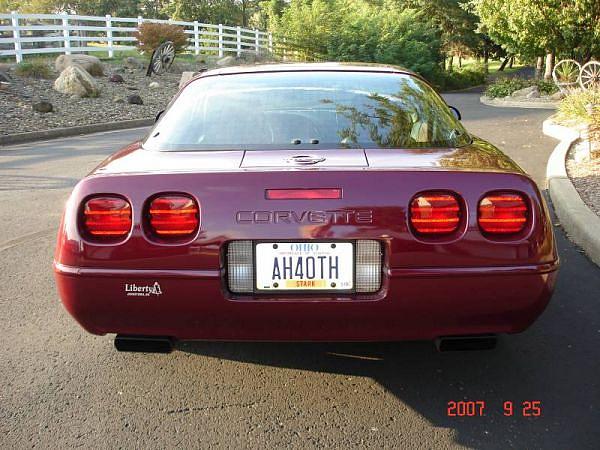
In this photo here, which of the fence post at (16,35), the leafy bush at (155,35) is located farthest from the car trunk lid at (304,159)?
the leafy bush at (155,35)

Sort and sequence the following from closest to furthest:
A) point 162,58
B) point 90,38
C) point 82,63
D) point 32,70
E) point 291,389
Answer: point 291,389 < point 32,70 < point 82,63 < point 162,58 < point 90,38

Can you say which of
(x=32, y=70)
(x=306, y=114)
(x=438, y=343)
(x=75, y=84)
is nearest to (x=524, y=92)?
(x=75, y=84)

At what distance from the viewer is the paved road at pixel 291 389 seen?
2.41 metres

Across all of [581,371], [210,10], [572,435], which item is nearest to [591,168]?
[581,371]

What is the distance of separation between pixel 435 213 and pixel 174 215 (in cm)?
102

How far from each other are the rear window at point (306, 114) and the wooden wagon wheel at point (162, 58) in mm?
18108

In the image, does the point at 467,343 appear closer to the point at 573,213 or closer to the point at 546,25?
the point at 573,213

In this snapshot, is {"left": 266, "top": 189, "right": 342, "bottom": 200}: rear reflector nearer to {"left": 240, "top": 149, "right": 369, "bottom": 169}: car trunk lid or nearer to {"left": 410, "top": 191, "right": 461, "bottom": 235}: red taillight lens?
{"left": 240, "top": 149, "right": 369, "bottom": 169}: car trunk lid

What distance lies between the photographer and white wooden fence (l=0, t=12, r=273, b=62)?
18681 millimetres

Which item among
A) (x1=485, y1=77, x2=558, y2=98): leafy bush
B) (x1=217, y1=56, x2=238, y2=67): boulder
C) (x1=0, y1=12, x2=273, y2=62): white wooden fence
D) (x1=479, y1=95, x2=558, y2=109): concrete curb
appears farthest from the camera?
(x1=217, y1=56, x2=238, y2=67): boulder

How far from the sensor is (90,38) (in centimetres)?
2228

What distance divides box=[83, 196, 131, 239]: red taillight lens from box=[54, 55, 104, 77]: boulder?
1729 cm

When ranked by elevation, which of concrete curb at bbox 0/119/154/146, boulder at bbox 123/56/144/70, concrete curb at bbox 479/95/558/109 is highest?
boulder at bbox 123/56/144/70

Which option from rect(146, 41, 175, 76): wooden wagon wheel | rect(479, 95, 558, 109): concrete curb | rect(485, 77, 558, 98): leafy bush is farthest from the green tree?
rect(146, 41, 175, 76): wooden wagon wheel
